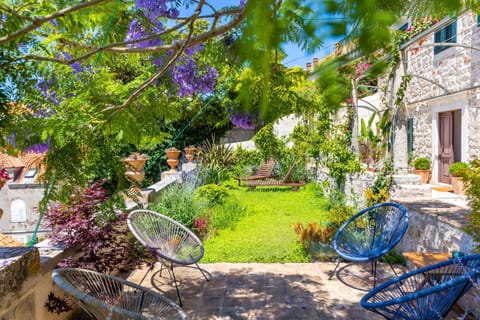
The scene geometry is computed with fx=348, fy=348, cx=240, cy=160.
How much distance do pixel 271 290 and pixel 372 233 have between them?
5.30ft

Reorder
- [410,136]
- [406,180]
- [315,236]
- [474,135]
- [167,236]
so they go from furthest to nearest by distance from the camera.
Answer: [410,136]
[474,135]
[406,180]
[315,236]
[167,236]

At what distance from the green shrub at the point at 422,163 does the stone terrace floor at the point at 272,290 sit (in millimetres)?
5210

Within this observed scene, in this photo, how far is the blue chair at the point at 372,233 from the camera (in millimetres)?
3803

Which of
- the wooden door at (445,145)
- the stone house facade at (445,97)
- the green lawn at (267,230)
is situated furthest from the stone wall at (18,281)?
the wooden door at (445,145)

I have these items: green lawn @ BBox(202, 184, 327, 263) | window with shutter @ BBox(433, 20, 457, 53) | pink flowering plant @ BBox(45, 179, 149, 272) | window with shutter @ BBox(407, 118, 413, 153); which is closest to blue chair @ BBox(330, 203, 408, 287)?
green lawn @ BBox(202, 184, 327, 263)

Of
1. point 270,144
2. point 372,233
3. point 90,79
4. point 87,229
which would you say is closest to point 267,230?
point 372,233

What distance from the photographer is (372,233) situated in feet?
14.9

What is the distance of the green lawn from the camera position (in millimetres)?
5035

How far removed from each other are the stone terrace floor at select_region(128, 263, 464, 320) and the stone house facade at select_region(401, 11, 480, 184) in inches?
170

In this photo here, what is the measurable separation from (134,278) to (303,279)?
2.05 meters

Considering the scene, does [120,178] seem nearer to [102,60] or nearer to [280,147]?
[102,60]

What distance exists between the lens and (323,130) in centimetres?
1041

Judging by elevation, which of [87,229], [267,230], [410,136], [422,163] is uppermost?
[410,136]

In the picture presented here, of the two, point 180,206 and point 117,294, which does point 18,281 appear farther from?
point 180,206
